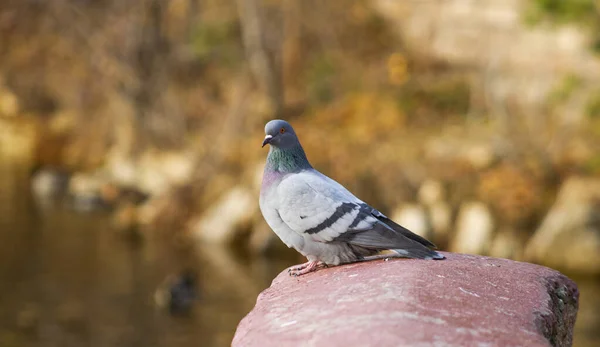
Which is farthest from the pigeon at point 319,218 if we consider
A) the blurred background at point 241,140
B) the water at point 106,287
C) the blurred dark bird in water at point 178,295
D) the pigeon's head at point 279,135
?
the blurred dark bird in water at point 178,295

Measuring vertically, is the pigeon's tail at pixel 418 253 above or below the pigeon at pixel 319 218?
below

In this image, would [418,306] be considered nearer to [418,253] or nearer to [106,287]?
[418,253]

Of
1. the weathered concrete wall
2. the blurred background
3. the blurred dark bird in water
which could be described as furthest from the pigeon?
the weathered concrete wall

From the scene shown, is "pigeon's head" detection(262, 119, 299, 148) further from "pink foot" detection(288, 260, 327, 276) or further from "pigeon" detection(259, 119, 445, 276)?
"pink foot" detection(288, 260, 327, 276)

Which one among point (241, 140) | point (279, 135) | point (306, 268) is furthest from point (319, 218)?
point (241, 140)

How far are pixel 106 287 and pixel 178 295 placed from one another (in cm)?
183

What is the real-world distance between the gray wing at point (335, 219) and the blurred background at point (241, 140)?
28.6 ft

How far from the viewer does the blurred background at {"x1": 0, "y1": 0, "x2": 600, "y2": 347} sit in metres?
15.5

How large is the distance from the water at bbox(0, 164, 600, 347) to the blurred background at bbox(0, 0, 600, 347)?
0.19 ft

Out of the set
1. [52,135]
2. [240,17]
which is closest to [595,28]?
[240,17]

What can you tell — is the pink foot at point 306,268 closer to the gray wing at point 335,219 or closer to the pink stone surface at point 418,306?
the pink stone surface at point 418,306

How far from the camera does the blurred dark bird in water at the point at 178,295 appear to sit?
14.8 metres

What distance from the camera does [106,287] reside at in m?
15.9

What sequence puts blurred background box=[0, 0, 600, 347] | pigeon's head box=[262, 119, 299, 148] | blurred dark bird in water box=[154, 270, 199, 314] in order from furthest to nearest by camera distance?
blurred background box=[0, 0, 600, 347] → blurred dark bird in water box=[154, 270, 199, 314] → pigeon's head box=[262, 119, 299, 148]
